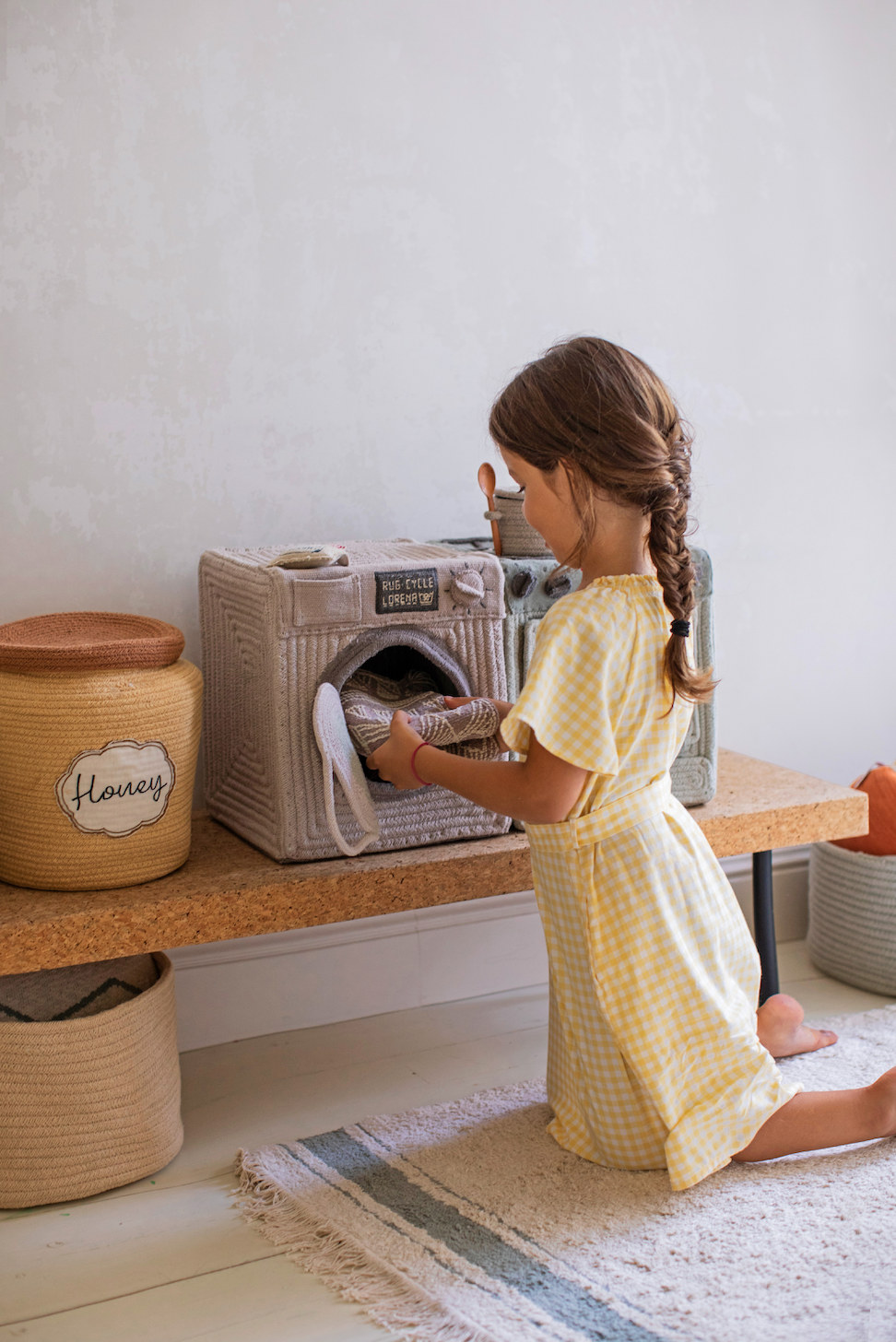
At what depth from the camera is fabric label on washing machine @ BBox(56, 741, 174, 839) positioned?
127 cm

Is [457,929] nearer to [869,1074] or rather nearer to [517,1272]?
[869,1074]

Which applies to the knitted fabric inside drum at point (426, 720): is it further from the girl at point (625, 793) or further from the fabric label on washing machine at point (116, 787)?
the fabric label on washing machine at point (116, 787)

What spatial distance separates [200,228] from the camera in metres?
1.55

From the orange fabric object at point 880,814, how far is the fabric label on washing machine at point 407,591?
2.78 ft

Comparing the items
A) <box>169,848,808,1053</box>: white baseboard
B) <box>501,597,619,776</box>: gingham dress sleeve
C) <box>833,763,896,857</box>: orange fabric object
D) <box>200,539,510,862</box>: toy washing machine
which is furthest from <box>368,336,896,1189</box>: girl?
<box>833,763,896,857</box>: orange fabric object

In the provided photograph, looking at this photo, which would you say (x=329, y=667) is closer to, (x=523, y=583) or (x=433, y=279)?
(x=523, y=583)

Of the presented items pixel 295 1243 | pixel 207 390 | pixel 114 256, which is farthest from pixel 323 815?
pixel 114 256

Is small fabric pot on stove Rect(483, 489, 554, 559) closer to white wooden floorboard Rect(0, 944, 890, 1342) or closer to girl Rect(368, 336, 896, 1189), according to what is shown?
girl Rect(368, 336, 896, 1189)

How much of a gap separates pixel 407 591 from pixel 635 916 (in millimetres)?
442

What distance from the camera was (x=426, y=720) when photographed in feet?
4.37

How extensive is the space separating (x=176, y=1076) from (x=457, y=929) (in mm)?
551

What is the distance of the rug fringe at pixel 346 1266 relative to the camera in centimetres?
106

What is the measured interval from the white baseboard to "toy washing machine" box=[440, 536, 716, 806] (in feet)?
1.02

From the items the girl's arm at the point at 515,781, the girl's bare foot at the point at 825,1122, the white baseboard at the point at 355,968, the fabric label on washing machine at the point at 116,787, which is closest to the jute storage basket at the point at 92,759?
the fabric label on washing machine at the point at 116,787
